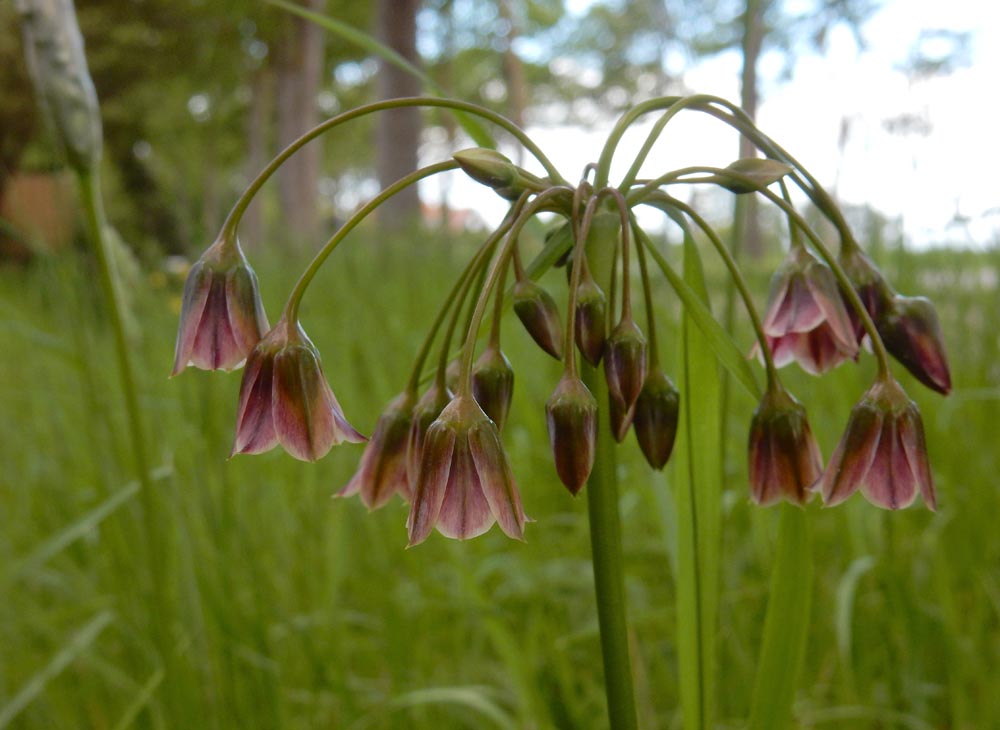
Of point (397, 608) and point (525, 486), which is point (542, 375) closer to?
point (525, 486)

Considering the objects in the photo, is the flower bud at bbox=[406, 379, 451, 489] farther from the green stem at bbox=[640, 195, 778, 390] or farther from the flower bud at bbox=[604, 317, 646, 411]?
the green stem at bbox=[640, 195, 778, 390]

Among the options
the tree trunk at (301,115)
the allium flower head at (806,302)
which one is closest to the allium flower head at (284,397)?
the allium flower head at (806,302)

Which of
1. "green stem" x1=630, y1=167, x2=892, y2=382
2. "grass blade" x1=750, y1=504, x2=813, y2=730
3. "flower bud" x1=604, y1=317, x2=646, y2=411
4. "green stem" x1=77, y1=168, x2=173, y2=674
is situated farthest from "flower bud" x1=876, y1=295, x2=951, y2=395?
"green stem" x1=77, y1=168, x2=173, y2=674

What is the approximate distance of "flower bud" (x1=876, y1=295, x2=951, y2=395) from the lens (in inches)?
39.5

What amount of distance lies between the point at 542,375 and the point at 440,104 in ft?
9.01

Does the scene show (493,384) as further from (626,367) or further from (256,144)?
(256,144)

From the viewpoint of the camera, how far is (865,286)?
A: 105 cm

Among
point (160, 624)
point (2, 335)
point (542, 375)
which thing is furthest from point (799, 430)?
point (2, 335)

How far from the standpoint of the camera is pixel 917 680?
6.24 feet

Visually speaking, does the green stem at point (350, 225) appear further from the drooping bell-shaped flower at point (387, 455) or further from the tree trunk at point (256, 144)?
the tree trunk at point (256, 144)

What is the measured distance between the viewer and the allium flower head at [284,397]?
89 centimetres

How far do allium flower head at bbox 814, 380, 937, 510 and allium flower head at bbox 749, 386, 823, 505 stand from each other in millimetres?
32

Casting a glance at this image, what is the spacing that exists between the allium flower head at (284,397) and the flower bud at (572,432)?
0.69 ft

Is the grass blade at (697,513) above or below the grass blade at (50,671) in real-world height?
above
